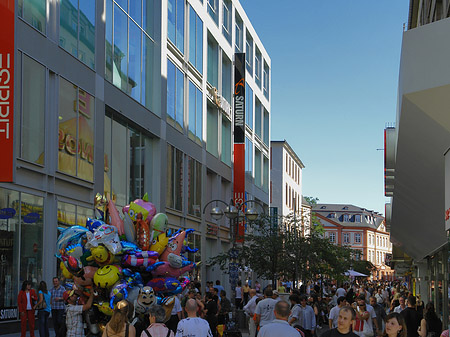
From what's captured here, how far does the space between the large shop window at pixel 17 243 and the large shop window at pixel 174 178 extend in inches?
529

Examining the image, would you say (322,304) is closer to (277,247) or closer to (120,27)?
(277,247)

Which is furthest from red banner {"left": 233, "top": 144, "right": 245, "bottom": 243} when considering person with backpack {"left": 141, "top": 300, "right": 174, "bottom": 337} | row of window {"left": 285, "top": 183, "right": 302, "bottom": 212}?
person with backpack {"left": 141, "top": 300, "right": 174, "bottom": 337}

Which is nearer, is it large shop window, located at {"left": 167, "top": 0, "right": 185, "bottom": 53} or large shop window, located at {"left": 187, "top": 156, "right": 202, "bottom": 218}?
large shop window, located at {"left": 167, "top": 0, "right": 185, "bottom": 53}

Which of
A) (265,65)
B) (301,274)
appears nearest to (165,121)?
(301,274)

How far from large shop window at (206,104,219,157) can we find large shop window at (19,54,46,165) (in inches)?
901

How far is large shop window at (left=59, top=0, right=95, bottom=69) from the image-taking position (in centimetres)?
2402

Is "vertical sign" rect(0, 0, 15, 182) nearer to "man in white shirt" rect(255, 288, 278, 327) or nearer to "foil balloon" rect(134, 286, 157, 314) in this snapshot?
"foil balloon" rect(134, 286, 157, 314)

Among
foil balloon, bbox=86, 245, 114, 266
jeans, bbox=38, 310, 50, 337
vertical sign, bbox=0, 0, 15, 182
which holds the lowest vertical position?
jeans, bbox=38, 310, 50, 337

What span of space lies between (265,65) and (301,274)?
99.6 feet

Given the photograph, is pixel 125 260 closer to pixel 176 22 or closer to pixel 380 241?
pixel 176 22

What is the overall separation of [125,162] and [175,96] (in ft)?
24.4

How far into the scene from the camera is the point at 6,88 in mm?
16344

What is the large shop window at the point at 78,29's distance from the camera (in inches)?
945

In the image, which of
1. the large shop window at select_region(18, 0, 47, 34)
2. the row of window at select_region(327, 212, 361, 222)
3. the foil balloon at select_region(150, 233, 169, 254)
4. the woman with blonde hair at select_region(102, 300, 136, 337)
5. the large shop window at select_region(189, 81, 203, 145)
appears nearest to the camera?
the woman with blonde hair at select_region(102, 300, 136, 337)
